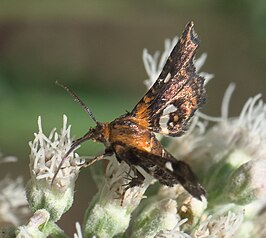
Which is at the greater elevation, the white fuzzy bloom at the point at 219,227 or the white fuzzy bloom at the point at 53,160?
the white fuzzy bloom at the point at 53,160

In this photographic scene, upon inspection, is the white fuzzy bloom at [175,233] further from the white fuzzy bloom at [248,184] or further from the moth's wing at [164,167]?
the white fuzzy bloom at [248,184]

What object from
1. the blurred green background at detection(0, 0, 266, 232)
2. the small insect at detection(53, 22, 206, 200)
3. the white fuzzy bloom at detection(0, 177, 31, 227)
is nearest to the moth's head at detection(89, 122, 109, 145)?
the small insect at detection(53, 22, 206, 200)

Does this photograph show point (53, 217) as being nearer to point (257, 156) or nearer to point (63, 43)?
point (257, 156)

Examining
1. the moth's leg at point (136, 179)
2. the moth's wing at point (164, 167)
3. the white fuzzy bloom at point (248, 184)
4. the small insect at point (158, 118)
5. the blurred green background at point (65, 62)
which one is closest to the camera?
the moth's wing at point (164, 167)

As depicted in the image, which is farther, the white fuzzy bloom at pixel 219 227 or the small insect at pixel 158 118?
the white fuzzy bloom at pixel 219 227

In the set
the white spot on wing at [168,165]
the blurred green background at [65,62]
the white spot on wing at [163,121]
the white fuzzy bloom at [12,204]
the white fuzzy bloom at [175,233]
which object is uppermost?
the blurred green background at [65,62]

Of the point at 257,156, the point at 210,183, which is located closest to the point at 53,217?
the point at 210,183

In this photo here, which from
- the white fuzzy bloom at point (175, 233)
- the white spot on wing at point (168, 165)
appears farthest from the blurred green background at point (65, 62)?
the white spot on wing at point (168, 165)
